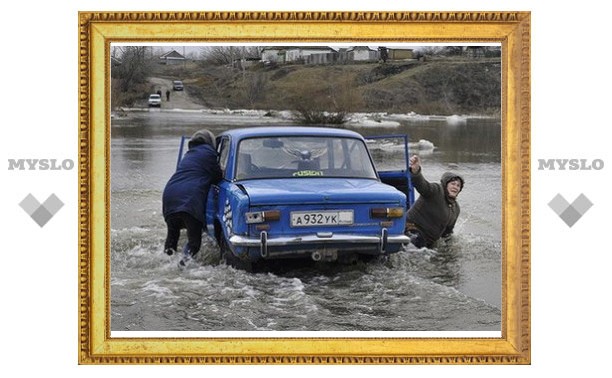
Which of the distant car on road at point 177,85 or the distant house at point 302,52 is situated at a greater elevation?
the distant house at point 302,52

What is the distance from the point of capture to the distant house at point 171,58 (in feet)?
24.0

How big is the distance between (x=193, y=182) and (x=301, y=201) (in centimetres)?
131

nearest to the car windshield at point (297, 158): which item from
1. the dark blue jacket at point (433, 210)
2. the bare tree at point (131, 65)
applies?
the dark blue jacket at point (433, 210)

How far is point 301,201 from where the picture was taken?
8078mm

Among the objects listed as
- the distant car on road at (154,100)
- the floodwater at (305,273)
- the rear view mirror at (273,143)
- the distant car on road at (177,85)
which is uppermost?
the distant car on road at (177,85)

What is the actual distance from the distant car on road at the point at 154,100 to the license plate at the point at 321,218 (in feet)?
4.76

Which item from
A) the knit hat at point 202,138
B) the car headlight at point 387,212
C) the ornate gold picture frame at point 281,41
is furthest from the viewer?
the knit hat at point 202,138

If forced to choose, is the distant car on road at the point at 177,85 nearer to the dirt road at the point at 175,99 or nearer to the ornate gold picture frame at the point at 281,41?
the dirt road at the point at 175,99

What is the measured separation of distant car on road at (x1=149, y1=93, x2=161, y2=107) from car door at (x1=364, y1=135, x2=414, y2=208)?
87.2 inches

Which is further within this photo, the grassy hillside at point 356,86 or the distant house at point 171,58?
the grassy hillside at point 356,86
